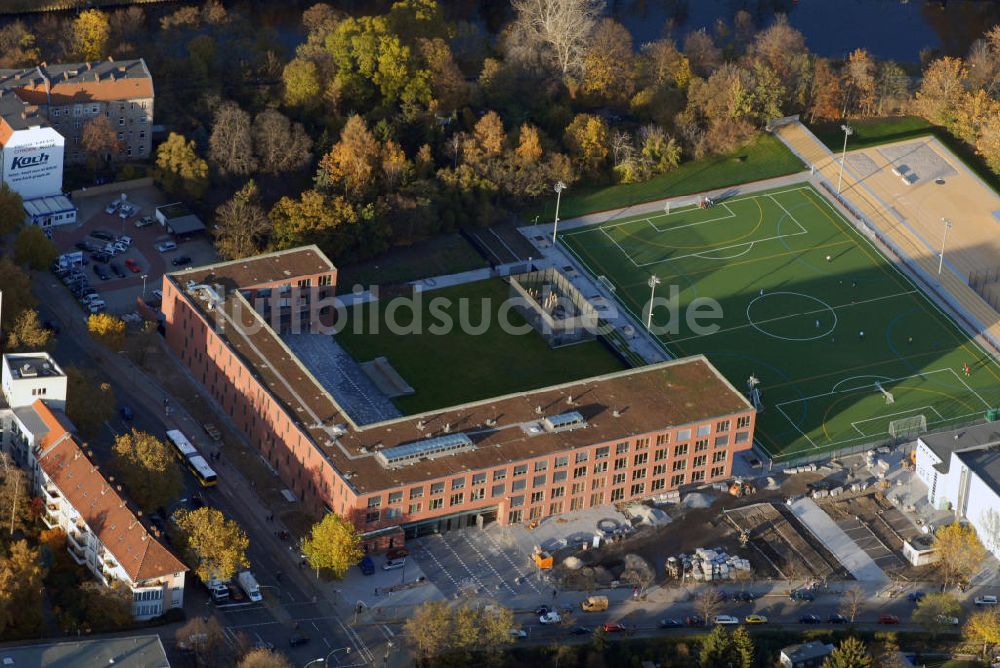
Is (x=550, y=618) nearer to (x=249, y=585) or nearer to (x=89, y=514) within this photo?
(x=249, y=585)

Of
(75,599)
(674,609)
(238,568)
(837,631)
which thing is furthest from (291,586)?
(837,631)

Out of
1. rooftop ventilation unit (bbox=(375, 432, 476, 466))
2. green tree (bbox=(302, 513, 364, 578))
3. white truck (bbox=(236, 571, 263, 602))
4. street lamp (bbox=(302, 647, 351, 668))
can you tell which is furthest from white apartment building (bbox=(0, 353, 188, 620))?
rooftop ventilation unit (bbox=(375, 432, 476, 466))

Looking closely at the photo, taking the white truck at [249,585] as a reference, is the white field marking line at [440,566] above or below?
below

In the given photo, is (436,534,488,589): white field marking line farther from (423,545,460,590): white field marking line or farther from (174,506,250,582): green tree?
(174,506,250,582): green tree

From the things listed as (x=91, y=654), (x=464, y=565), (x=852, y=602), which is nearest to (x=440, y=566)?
(x=464, y=565)

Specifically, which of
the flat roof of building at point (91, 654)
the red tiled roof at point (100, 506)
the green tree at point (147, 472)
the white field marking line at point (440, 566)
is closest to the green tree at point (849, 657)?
the white field marking line at point (440, 566)

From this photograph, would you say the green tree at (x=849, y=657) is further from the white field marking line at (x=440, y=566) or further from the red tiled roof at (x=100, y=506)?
the red tiled roof at (x=100, y=506)
